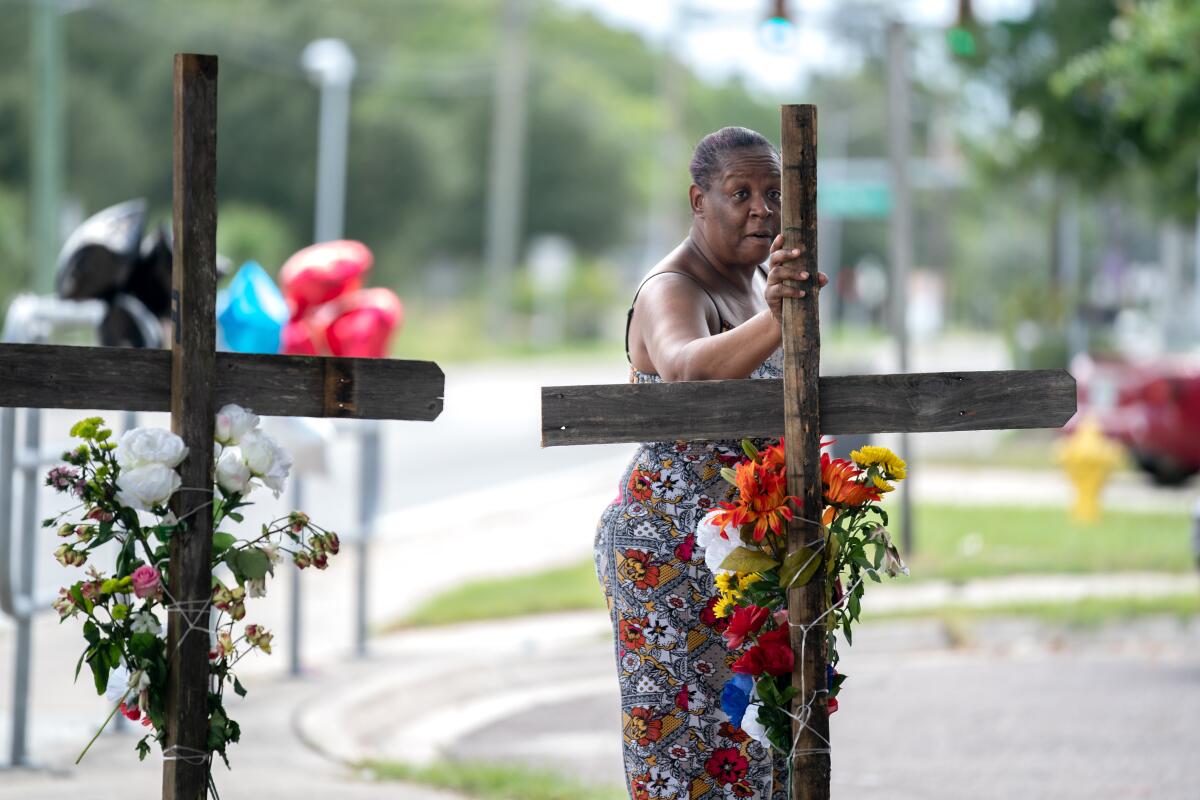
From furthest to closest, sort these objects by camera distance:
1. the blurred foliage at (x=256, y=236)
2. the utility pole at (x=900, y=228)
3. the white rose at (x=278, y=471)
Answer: the blurred foliage at (x=256, y=236) < the utility pole at (x=900, y=228) < the white rose at (x=278, y=471)

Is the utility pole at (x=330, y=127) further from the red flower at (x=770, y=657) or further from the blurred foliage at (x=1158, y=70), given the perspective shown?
the red flower at (x=770, y=657)

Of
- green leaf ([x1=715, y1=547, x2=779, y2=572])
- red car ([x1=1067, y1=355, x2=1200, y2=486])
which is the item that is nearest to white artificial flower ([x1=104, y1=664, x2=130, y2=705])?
green leaf ([x1=715, y1=547, x2=779, y2=572])

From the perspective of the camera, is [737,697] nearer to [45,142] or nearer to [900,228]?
[900,228]

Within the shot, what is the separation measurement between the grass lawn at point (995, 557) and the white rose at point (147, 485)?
6.17 m

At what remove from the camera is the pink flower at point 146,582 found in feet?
12.1

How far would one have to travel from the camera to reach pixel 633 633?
3990mm

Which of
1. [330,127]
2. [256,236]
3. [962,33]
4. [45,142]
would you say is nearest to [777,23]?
[962,33]

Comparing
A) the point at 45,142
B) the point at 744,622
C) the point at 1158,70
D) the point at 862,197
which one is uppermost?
the point at 45,142

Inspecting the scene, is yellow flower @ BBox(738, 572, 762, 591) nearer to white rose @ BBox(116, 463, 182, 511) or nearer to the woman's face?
the woman's face

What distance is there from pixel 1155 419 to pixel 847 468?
545 inches

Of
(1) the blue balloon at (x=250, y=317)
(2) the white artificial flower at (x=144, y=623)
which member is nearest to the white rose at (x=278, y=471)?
(2) the white artificial flower at (x=144, y=623)

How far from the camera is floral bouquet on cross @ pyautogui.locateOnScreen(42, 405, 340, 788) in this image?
12.0 ft

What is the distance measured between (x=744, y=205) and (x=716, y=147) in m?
0.15

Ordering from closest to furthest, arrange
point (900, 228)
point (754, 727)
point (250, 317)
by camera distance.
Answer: point (754, 727) → point (250, 317) → point (900, 228)
